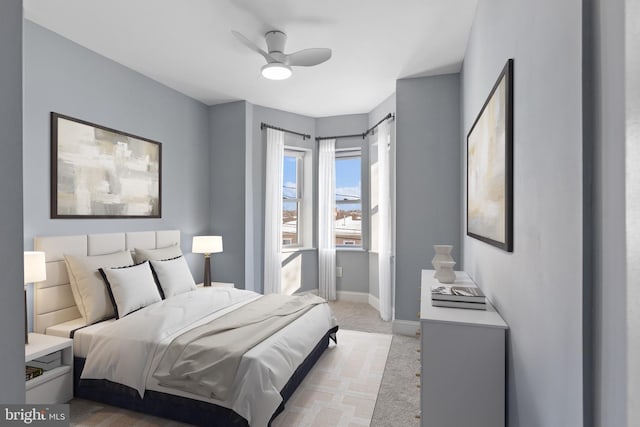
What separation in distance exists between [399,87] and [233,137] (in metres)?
2.22

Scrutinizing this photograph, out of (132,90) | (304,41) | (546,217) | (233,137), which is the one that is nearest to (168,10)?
(304,41)

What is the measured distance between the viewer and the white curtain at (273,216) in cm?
456

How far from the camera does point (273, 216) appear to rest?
4633 mm

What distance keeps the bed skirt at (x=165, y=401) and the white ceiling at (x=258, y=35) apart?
2562 mm

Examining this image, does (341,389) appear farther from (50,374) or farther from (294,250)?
(294,250)

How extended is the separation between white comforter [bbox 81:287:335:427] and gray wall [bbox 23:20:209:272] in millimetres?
1084

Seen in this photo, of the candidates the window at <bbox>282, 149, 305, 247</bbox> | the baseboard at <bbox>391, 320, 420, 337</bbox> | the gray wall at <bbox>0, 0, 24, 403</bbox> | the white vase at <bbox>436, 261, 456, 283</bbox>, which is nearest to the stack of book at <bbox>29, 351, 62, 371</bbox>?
the gray wall at <bbox>0, 0, 24, 403</bbox>

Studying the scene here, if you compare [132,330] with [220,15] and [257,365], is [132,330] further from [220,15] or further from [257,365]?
[220,15]

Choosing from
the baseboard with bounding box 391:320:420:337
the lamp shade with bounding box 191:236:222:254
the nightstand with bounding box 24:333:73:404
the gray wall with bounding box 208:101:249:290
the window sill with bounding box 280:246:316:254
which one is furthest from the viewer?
the window sill with bounding box 280:246:316:254

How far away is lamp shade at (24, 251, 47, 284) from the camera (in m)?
2.14

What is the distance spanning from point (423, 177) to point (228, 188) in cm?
251

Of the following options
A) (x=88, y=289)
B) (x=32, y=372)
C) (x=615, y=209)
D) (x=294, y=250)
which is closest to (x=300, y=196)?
(x=294, y=250)

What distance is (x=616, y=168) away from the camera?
→ 0.66 metres

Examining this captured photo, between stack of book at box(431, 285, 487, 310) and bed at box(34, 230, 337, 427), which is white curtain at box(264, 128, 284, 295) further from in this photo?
stack of book at box(431, 285, 487, 310)
